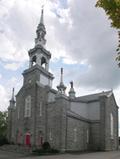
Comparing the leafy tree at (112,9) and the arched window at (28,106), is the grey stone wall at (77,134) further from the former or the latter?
the leafy tree at (112,9)

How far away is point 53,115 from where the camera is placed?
42312 millimetres

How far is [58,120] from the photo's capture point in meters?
40.9

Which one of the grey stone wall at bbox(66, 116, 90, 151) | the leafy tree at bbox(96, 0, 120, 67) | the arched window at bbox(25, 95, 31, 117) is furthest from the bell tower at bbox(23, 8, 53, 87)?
the leafy tree at bbox(96, 0, 120, 67)

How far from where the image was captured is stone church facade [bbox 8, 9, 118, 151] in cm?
4166

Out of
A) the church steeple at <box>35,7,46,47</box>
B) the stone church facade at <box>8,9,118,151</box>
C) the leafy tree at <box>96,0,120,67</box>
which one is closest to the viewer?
the leafy tree at <box>96,0,120,67</box>

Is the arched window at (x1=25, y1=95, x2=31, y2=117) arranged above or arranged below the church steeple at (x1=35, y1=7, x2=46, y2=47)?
below

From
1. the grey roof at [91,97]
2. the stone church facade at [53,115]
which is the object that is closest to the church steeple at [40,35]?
the stone church facade at [53,115]

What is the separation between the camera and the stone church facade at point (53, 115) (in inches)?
1640

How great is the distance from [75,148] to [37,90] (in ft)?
35.9

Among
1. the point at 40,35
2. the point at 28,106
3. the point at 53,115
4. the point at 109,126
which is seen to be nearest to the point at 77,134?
the point at 53,115

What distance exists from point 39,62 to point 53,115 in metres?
10.4

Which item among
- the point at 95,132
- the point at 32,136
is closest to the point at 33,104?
the point at 32,136

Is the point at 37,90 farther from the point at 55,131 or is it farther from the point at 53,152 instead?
the point at 53,152

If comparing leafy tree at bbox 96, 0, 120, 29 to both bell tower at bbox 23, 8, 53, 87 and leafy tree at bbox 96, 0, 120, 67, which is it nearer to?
leafy tree at bbox 96, 0, 120, 67
